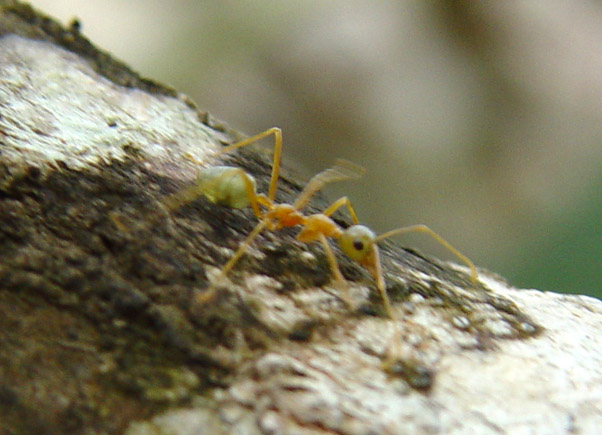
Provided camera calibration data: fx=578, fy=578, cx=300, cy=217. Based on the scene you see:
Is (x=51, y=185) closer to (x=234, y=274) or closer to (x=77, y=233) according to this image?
(x=77, y=233)

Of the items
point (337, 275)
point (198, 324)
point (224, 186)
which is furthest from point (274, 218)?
point (198, 324)

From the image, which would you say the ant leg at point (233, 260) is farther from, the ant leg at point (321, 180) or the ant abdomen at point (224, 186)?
the ant leg at point (321, 180)

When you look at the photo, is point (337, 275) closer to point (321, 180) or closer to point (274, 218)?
point (274, 218)

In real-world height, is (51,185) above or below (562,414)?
below

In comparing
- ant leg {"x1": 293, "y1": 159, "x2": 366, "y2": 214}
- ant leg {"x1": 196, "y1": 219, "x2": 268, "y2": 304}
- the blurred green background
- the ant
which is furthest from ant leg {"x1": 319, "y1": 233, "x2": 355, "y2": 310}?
the blurred green background

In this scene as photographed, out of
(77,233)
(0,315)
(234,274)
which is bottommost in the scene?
(0,315)

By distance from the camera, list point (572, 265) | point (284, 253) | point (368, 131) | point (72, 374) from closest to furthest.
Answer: point (72, 374) < point (284, 253) < point (572, 265) < point (368, 131)

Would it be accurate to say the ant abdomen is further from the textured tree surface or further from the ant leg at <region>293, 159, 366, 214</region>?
the ant leg at <region>293, 159, 366, 214</region>

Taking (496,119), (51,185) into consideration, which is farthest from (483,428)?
(496,119)
